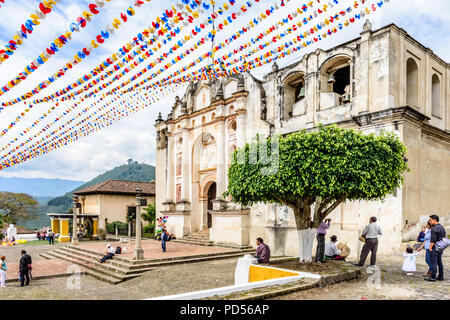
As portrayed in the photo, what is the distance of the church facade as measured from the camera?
593 inches

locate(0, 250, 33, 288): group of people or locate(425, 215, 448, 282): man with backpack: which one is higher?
locate(425, 215, 448, 282): man with backpack

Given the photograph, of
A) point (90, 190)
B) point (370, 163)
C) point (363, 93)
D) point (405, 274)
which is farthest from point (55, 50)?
point (90, 190)

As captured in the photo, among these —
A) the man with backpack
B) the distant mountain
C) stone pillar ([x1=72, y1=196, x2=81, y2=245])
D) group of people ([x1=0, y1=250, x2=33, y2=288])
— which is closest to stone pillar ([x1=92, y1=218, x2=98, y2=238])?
stone pillar ([x1=72, y1=196, x2=81, y2=245])

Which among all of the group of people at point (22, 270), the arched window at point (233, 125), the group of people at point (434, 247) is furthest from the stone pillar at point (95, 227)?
the group of people at point (434, 247)

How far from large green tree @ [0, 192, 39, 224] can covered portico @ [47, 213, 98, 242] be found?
53.3 feet

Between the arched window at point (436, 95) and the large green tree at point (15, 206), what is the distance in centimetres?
4426

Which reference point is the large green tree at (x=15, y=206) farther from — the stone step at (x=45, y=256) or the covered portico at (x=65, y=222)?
the stone step at (x=45, y=256)

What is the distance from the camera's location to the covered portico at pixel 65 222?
97.3 ft

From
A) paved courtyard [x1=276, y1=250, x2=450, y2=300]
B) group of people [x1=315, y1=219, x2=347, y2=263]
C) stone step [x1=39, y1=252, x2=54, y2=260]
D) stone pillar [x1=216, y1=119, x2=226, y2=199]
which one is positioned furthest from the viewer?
stone pillar [x1=216, y1=119, x2=226, y2=199]

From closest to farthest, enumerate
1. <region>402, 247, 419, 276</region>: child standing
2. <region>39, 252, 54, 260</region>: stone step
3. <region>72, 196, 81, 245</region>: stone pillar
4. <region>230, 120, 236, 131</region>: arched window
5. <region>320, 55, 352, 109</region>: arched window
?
<region>402, 247, 419, 276</region>: child standing
<region>320, 55, 352, 109</region>: arched window
<region>39, 252, 54, 260</region>: stone step
<region>230, 120, 236, 131</region>: arched window
<region>72, 196, 81, 245</region>: stone pillar

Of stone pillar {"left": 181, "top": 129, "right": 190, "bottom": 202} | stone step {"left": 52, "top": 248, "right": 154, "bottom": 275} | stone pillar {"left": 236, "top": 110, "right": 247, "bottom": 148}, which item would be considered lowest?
stone step {"left": 52, "top": 248, "right": 154, "bottom": 275}

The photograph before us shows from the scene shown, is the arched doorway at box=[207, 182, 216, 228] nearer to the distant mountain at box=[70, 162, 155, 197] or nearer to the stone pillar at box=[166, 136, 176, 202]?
the stone pillar at box=[166, 136, 176, 202]
